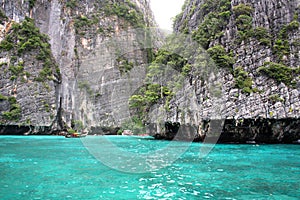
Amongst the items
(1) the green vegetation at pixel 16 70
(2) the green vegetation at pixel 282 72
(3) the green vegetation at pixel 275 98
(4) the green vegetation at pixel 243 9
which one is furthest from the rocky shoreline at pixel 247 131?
(1) the green vegetation at pixel 16 70

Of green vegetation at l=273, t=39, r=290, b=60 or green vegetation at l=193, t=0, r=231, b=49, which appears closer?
green vegetation at l=273, t=39, r=290, b=60

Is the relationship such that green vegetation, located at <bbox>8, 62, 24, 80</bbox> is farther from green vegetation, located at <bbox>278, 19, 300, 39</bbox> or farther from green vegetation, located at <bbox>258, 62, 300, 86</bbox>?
green vegetation, located at <bbox>278, 19, 300, 39</bbox>

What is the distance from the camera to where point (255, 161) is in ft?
38.3

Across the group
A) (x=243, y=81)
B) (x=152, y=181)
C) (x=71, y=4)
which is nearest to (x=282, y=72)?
(x=243, y=81)

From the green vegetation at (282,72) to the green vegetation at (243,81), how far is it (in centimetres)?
136

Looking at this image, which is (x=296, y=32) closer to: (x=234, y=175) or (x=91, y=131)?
(x=234, y=175)

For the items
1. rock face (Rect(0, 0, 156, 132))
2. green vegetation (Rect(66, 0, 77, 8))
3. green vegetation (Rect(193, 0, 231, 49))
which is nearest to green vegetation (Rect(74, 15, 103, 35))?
rock face (Rect(0, 0, 156, 132))

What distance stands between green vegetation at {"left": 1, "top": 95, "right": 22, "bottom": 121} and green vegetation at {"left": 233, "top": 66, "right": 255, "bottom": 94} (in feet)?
93.7

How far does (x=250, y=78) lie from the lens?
20.4 meters

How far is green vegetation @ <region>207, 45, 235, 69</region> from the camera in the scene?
2128 cm

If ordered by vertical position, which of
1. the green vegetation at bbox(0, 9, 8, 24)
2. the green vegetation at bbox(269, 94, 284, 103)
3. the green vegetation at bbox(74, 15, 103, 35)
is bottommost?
the green vegetation at bbox(269, 94, 284, 103)

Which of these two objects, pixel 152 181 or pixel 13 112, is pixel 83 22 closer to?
pixel 13 112

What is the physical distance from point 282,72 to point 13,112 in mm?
31825

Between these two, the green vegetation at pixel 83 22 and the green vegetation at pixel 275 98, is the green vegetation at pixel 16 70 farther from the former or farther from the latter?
the green vegetation at pixel 275 98
